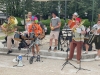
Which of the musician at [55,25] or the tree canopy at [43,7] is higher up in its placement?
the tree canopy at [43,7]

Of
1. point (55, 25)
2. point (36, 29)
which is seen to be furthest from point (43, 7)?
point (36, 29)

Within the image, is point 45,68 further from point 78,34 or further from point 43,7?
point 43,7

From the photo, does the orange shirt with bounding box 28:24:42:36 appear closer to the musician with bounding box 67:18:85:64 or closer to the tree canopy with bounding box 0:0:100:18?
the musician with bounding box 67:18:85:64

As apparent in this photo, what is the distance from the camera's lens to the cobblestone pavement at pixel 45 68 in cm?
741

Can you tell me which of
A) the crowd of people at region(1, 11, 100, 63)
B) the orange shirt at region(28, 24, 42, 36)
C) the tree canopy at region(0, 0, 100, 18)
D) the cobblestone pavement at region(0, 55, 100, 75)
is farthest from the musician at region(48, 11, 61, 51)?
the tree canopy at region(0, 0, 100, 18)

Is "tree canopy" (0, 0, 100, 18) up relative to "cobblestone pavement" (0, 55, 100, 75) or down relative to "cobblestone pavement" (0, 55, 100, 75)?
up

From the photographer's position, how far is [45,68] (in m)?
7.98

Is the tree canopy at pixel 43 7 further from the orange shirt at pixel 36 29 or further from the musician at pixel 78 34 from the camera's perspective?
the musician at pixel 78 34

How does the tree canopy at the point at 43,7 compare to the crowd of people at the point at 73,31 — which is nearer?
the crowd of people at the point at 73,31

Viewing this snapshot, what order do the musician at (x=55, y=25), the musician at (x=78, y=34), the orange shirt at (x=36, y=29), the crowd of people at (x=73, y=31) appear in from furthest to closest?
1. the musician at (x=55, y=25)
2. the orange shirt at (x=36, y=29)
3. the crowd of people at (x=73, y=31)
4. the musician at (x=78, y=34)

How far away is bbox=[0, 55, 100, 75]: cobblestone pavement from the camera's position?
7414 millimetres

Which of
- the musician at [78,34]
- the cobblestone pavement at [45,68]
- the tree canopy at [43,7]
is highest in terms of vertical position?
the tree canopy at [43,7]

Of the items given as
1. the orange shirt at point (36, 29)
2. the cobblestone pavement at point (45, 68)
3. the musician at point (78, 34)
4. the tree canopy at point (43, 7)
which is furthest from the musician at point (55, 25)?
the tree canopy at point (43, 7)

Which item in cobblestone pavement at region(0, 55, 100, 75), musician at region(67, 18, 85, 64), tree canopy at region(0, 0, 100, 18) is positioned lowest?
cobblestone pavement at region(0, 55, 100, 75)
